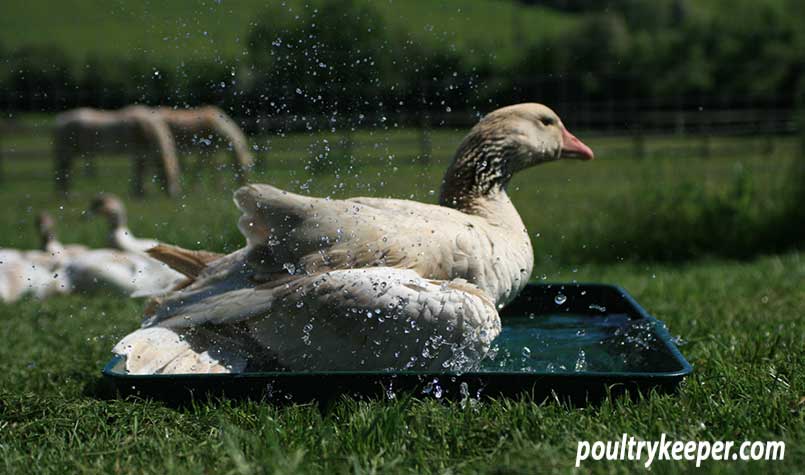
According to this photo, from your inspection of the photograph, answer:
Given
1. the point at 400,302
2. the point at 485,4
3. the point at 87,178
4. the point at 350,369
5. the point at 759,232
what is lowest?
the point at 87,178

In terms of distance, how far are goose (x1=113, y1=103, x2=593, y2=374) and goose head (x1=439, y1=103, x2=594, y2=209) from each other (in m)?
0.25

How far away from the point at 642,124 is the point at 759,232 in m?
3.51

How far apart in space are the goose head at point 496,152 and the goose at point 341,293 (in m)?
0.25

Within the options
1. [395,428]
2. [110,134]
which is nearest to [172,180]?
[110,134]

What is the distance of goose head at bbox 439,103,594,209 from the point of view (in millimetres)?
4445

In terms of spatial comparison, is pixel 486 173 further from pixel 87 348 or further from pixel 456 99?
pixel 456 99

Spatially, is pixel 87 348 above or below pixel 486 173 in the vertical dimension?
below

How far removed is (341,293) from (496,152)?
1444 millimetres

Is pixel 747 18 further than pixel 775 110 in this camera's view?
Yes

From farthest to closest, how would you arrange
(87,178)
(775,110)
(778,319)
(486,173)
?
(87,178) < (775,110) < (778,319) < (486,173)

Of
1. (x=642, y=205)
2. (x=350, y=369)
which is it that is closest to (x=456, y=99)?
(x=642, y=205)

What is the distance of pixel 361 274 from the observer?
3.44 m

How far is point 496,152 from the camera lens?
444cm

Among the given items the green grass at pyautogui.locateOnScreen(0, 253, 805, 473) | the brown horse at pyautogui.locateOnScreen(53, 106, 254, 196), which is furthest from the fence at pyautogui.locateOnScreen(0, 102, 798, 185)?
the brown horse at pyautogui.locateOnScreen(53, 106, 254, 196)
